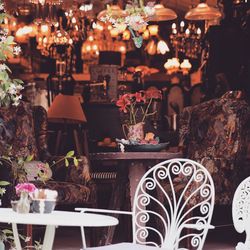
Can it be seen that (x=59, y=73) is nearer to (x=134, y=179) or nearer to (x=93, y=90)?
(x=93, y=90)

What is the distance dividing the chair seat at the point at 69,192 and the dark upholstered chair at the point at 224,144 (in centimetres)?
105

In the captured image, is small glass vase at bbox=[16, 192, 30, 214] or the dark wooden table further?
the dark wooden table

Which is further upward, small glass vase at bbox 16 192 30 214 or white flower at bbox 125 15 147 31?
white flower at bbox 125 15 147 31

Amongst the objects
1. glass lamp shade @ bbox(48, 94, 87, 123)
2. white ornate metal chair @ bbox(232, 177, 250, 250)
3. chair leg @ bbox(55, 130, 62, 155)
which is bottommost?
chair leg @ bbox(55, 130, 62, 155)

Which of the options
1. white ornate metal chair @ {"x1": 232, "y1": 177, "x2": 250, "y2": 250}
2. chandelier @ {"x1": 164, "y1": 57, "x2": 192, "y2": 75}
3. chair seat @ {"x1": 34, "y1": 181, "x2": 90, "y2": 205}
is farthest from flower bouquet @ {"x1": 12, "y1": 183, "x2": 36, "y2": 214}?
chandelier @ {"x1": 164, "y1": 57, "x2": 192, "y2": 75}

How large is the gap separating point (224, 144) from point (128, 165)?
46.6 inches

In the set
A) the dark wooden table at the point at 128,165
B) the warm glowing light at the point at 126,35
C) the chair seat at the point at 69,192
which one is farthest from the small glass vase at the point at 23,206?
the warm glowing light at the point at 126,35

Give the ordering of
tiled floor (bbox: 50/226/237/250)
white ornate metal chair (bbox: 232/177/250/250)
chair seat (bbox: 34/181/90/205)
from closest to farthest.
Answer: white ornate metal chair (bbox: 232/177/250/250) → chair seat (bbox: 34/181/90/205) → tiled floor (bbox: 50/226/237/250)

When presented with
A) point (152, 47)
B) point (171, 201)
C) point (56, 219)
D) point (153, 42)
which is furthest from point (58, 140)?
point (56, 219)

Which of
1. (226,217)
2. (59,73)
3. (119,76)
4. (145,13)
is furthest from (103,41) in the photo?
(145,13)

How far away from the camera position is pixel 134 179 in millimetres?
5965

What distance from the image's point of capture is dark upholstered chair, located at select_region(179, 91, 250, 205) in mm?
6805

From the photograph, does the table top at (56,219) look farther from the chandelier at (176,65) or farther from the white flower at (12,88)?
the chandelier at (176,65)

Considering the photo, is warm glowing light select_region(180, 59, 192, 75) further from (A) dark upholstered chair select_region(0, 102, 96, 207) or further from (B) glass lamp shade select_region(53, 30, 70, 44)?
(A) dark upholstered chair select_region(0, 102, 96, 207)
